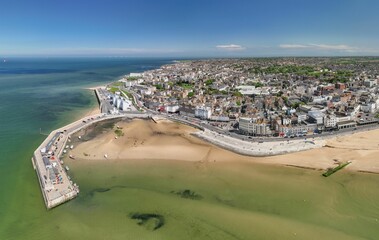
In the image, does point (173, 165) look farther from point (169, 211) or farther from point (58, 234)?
point (58, 234)

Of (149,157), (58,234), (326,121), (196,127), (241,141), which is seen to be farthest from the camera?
(196,127)

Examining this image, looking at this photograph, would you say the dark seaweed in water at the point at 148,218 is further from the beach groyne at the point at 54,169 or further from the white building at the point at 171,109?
the white building at the point at 171,109

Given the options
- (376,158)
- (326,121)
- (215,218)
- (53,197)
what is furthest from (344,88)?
(53,197)

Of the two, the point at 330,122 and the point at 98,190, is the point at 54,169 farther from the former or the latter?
the point at 330,122

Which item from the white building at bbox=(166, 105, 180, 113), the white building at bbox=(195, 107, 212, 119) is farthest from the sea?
the white building at bbox=(166, 105, 180, 113)

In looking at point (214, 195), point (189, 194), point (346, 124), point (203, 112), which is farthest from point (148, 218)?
point (346, 124)

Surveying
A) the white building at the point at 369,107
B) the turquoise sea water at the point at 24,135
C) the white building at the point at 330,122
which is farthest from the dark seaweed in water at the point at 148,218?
the white building at the point at 369,107
